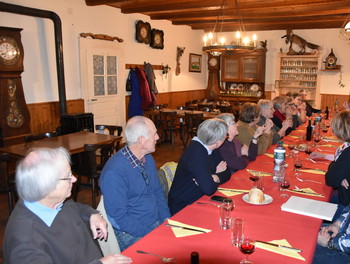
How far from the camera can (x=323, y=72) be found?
10320 millimetres

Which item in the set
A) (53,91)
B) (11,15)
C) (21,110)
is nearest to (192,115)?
(53,91)

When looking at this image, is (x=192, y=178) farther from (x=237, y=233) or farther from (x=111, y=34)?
(x=111, y=34)

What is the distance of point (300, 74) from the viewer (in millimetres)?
10695

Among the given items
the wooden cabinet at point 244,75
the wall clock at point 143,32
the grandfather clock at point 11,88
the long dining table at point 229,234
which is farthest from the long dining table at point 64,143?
the wooden cabinet at point 244,75

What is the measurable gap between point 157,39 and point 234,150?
6.58 meters

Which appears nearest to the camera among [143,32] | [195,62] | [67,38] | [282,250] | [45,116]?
[282,250]

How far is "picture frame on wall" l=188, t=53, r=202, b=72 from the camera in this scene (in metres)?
11.1

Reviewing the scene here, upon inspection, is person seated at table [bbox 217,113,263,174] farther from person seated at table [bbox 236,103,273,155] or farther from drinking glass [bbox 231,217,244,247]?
drinking glass [bbox 231,217,244,247]

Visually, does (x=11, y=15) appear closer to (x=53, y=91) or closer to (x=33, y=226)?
(x=53, y=91)

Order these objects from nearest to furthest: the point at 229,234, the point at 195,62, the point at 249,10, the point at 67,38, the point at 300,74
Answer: the point at 229,234 → the point at 67,38 → the point at 249,10 → the point at 300,74 → the point at 195,62

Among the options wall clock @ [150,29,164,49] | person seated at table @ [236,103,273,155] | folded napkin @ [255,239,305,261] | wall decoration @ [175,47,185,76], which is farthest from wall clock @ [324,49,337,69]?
folded napkin @ [255,239,305,261]

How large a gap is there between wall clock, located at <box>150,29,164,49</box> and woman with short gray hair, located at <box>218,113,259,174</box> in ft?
20.1

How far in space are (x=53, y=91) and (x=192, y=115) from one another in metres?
2.92

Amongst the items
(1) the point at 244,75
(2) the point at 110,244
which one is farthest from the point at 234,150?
(1) the point at 244,75
